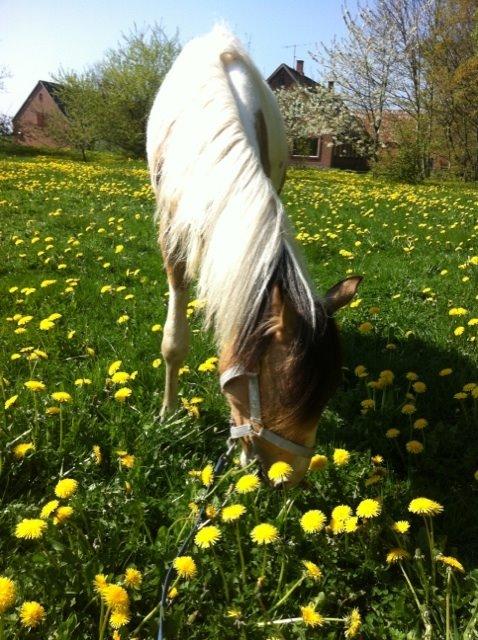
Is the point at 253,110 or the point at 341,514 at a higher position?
the point at 253,110

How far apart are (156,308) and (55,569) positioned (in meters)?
3.20

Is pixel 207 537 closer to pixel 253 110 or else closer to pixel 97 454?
pixel 97 454

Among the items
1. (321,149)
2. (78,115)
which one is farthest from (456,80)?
(78,115)

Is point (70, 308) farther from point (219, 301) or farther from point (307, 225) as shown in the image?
point (307, 225)

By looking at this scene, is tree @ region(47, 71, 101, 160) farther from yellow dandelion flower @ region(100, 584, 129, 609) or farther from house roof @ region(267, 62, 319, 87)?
yellow dandelion flower @ region(100, 584, 129, 609)

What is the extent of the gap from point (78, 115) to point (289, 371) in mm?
42177

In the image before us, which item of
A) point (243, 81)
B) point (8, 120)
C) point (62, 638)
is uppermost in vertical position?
point (8, 120)

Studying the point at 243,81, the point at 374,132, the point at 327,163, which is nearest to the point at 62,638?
the point at 243,81

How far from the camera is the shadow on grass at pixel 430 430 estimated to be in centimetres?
241

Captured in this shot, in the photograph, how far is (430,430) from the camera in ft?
9.66

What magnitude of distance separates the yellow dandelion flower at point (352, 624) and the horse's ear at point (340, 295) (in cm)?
107

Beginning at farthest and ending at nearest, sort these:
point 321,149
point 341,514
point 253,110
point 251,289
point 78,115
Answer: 1. point 321,149
2. point 78,115
3. point 253,110
4. point 251,289
5. point 341,514

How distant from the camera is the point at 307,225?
8742 mm

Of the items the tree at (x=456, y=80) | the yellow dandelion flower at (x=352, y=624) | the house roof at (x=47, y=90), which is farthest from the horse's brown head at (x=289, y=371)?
the house roof at (x=47, y=90)
